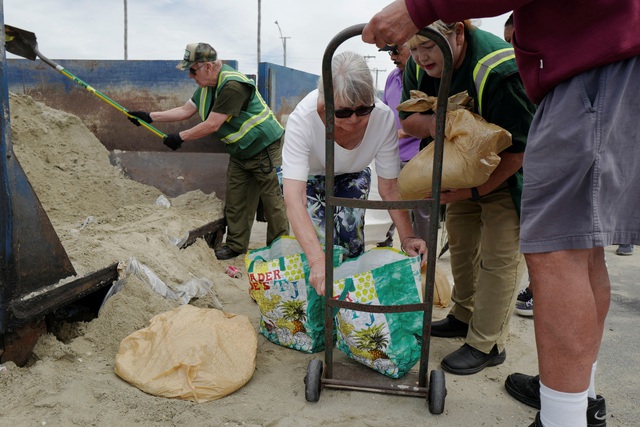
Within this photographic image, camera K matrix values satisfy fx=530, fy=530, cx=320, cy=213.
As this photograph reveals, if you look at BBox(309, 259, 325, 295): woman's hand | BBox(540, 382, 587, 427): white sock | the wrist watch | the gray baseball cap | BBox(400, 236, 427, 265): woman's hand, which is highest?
the gray baseball cap

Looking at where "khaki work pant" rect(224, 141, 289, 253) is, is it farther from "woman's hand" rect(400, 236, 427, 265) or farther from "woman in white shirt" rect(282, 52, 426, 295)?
"woman's hand" rect(400, 236, 427, 265)

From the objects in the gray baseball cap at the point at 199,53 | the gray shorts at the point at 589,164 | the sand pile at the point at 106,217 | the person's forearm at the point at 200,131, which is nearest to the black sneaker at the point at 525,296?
the sand pile at the point at 106,217

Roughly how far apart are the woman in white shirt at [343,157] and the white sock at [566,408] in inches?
37.3

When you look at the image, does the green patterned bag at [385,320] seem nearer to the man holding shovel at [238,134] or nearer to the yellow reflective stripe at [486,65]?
the yellow reflective stripe at [486,65]

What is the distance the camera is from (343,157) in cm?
264

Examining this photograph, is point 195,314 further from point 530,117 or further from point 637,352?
point 637,352

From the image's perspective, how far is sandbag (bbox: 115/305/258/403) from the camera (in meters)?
2.14

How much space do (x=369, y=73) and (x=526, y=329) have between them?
188 cm

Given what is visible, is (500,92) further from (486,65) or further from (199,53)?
(199,53)

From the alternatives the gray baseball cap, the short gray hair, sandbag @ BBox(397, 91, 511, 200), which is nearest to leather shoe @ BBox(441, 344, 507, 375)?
sandbag @ BBox(397, 91, 511, 200)

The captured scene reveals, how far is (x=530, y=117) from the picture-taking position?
2.19 meters

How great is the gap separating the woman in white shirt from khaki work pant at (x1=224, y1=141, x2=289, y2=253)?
1.80 meters

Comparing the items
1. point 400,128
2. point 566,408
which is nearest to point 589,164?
point 566,408

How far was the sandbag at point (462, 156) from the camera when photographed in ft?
6.81
